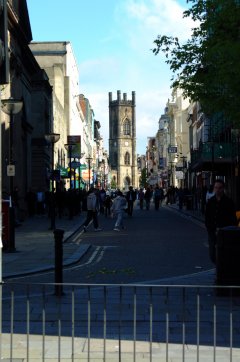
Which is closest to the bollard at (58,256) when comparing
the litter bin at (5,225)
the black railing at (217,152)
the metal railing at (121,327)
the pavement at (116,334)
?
the metal railing at (121,327)

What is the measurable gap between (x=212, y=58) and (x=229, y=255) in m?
13.4

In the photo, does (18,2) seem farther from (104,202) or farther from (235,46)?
(235,46)

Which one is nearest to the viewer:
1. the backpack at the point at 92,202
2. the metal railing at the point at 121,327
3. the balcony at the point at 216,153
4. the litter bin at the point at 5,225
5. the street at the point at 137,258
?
the metal railing at the point at 121,327

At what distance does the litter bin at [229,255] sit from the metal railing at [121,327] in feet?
0.85

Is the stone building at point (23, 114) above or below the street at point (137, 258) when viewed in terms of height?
above

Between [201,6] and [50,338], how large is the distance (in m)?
19.4

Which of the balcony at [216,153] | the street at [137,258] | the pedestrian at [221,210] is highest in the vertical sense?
the balcony at [216,153]

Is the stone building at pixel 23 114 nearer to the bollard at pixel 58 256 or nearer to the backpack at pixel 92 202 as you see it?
the backpack at pixel 92 202

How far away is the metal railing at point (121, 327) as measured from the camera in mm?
6402

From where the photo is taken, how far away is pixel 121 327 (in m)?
8.24

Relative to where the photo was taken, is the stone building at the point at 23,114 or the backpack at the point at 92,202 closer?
the backpack at the point at 92,202

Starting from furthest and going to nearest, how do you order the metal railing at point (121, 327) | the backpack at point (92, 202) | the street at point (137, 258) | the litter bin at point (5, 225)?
the backpack at point (92, 202) → the litter bin at point (5, 225) → the street at point (137, 258) → the metal railing at point (121, 327)

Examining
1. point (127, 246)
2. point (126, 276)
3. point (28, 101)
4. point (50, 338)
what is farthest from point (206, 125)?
point (50, 338)

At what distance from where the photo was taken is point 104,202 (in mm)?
45312
